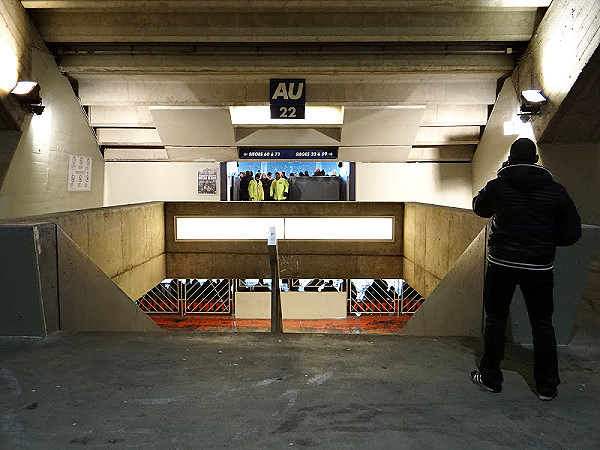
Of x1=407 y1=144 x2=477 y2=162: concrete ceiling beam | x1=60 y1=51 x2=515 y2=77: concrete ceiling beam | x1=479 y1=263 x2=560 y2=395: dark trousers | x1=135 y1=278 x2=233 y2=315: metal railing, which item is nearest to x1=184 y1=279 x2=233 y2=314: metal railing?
x1=135 y1=278 x2=233 y2=315: metal railing

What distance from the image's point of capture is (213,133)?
12.2 metres

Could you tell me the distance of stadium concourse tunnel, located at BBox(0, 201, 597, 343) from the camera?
144 inches

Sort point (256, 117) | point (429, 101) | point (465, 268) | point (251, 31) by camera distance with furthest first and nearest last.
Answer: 1. point (256, 117)
2. point (429, 101)
3. point (251, 31)
4. point (465, 268)

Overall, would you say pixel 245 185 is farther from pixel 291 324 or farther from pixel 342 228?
pixel 342 228

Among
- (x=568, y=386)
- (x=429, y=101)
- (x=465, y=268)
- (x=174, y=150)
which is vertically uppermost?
(x=429, y=101)

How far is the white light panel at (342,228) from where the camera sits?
1026 cm

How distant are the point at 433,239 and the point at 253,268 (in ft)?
12.4

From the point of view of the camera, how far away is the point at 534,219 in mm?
2783

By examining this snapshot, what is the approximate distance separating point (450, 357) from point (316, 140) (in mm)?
9423

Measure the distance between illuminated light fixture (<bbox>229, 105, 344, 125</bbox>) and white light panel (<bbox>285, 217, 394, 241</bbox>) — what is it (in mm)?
2779

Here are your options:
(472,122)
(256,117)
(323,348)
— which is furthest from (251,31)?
(323,348)

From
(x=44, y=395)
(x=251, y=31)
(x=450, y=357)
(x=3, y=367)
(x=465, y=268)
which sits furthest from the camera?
(x=251, y=31)

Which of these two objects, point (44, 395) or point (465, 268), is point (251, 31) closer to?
point (465, 268)

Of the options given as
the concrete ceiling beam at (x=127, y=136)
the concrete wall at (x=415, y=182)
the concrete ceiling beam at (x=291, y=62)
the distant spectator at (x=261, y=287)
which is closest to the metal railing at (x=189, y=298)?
the distant spectator at (x=261, y=287)
